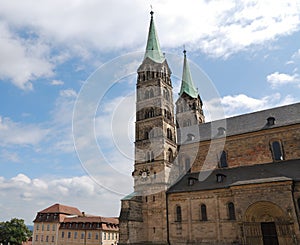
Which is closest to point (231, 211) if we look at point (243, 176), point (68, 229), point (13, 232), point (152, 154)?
point (243, 176)

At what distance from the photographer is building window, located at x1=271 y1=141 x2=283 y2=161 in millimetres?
26697

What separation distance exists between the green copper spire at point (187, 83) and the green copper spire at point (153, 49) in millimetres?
14077

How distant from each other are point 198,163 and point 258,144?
6.95 m

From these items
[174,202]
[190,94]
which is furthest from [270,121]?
[190,94]

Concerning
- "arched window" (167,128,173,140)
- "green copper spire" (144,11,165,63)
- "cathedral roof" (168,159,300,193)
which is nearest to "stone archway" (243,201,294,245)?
"cathedral roof" (168,159,300,193)

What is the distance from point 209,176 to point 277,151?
7.32 meters

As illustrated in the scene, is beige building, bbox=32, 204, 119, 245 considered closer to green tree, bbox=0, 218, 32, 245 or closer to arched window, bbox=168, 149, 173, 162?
green tree, bbox=0, 218, 32, 245

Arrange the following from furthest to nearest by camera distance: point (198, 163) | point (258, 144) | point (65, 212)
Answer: point (65, 212), point (198, 163), point (258, 144)

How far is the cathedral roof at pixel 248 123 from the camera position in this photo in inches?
1102

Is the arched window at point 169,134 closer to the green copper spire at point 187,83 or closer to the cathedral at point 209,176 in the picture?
the cathedral at point 209,176

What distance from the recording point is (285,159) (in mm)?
26156

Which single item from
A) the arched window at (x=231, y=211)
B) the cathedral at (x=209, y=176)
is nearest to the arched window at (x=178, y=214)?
the cathedral at (x=209, y=176)

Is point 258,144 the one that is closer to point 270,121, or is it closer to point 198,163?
point 270,121

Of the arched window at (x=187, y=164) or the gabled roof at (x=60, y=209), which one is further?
the gabled roof at (x=60, y=209)
